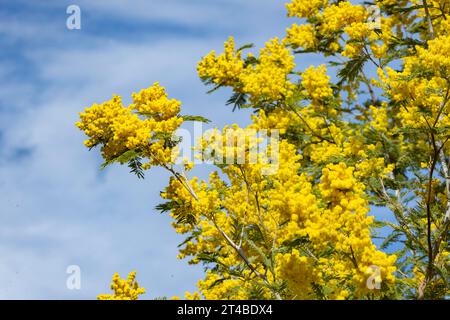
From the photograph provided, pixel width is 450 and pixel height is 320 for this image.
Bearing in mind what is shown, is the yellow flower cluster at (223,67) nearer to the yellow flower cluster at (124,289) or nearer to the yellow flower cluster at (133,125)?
the yellow flower cluster at (133,125)

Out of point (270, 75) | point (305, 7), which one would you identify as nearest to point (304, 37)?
point (305, 7)

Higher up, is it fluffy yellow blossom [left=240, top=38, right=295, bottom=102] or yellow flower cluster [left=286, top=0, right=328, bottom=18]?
yellow flower cluster [left=286, top=0, right=328, bottom=18]

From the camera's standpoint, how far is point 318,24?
13.0 m

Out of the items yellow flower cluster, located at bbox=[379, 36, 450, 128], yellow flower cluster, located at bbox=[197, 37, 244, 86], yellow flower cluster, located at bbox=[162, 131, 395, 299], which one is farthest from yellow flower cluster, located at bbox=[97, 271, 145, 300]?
yellow flower cluster, located at bbox=[197, 37, 244, 86]

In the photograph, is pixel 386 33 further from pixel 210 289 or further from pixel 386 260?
pixel 386 260

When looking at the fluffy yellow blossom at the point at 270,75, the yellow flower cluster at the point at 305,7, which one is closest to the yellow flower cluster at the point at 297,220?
the fluffy yellow blossom at the point at 270,75

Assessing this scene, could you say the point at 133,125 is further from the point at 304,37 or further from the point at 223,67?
the point at 304,37

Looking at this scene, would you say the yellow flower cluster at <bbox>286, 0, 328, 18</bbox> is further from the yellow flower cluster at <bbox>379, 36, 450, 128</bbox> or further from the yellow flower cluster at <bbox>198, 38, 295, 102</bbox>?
the yellow flower cluster at <bbox>379, 36, 450, 128</bbox>

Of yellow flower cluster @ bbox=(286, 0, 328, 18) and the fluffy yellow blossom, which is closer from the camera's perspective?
the fluffy yellow blossom

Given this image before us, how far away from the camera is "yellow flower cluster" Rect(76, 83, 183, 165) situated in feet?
21.7

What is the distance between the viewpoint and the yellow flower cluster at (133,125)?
661 cm

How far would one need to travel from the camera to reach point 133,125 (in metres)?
6.59

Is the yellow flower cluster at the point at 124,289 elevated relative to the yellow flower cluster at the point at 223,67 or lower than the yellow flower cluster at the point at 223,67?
lower

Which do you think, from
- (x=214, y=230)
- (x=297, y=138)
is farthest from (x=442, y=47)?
(x=297, y=138)
